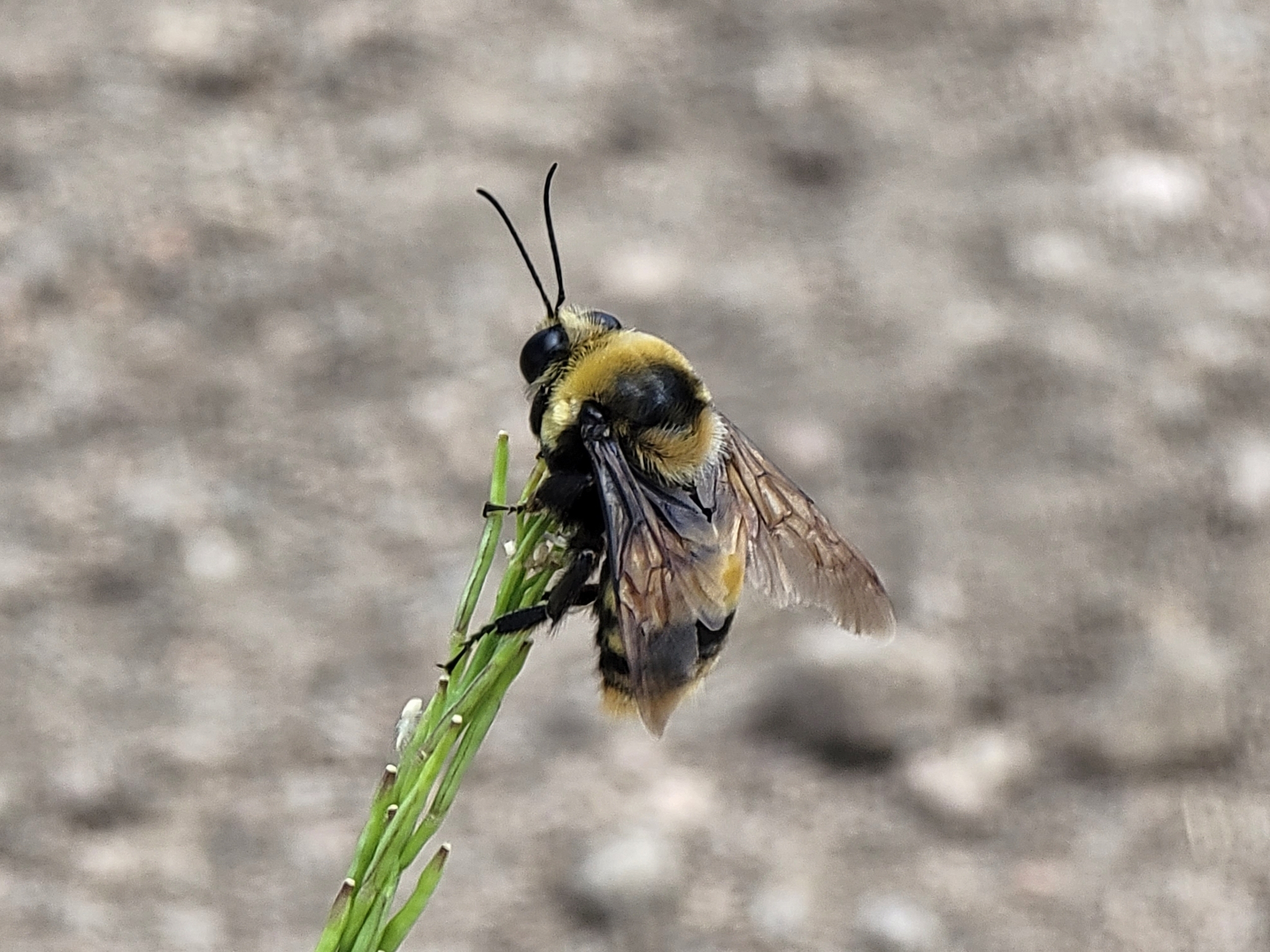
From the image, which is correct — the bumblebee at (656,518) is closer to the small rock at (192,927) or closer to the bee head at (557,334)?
the bee head at (557,334)

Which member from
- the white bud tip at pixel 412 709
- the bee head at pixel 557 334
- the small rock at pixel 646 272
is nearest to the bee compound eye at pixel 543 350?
the bee head at pixel 557 334

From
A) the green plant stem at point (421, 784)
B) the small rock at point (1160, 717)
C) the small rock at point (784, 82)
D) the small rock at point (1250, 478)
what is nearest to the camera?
the green plant stem at point (421, 784)

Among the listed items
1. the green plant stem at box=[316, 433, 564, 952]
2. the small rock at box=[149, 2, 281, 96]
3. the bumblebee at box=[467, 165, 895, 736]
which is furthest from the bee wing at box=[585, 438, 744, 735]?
the small rock at box=[149, 2, 281, 96]

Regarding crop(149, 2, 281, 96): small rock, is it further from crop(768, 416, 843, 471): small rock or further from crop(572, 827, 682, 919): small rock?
crop(572, 827, 682, 919): small rock

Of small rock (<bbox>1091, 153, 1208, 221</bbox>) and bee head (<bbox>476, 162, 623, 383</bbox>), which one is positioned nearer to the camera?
bee head (<bbox>476, 162, 623, 383</bbox>)

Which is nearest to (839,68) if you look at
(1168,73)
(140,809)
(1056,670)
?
(1168,73)

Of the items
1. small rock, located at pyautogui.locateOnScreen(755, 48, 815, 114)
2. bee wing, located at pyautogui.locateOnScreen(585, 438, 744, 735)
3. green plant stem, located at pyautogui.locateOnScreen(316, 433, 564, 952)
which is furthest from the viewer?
small rock, located at pyautogui.locateOnScreen(755, 48, 815, 114)

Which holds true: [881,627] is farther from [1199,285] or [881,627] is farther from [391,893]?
[1199,285]
